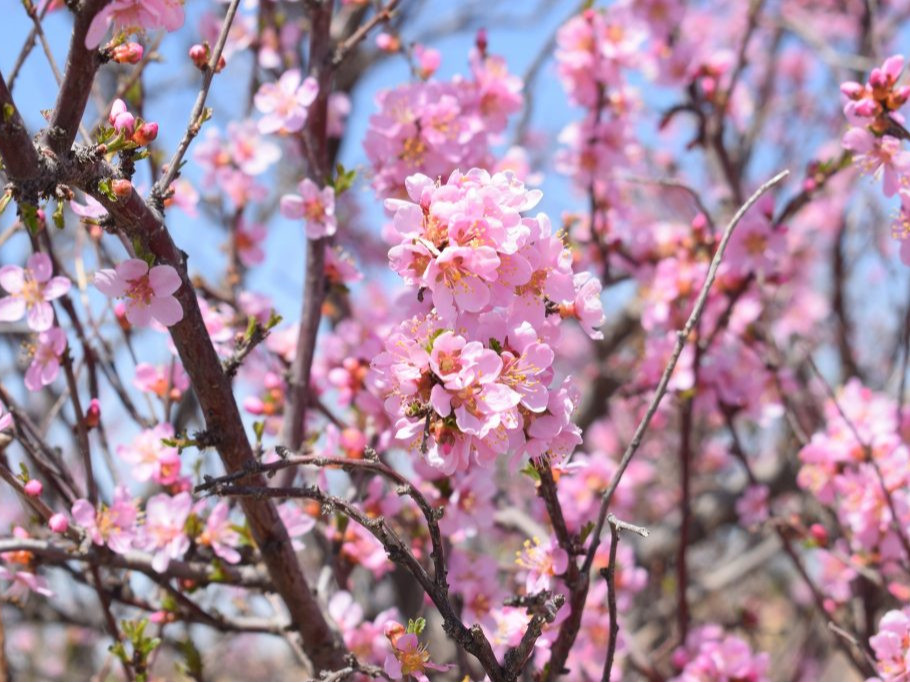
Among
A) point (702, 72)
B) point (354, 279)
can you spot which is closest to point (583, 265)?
point (702, 72)

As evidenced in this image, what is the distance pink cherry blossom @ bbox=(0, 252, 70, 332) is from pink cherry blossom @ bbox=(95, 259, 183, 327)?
0.52 metres

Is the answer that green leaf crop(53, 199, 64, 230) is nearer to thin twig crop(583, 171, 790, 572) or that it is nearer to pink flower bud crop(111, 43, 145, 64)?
pink flower bud crop(111, 43, 145, 64)

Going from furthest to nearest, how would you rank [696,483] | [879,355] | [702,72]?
[879,355]
[696,483]
[702,72]

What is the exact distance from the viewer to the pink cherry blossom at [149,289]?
1571mm

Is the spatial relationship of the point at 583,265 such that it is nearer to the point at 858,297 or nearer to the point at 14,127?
the point at 14,127

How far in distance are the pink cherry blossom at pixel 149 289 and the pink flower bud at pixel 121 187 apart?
6.0 inches

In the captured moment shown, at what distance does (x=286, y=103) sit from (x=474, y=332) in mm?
1232

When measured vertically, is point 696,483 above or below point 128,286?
above

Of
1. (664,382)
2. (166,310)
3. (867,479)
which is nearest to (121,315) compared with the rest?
(166,310)

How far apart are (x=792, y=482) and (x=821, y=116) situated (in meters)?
3.56

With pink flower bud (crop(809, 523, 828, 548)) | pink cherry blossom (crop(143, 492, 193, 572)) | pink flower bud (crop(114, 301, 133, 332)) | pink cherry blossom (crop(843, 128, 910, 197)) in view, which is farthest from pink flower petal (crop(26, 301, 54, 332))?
pink flower bud (crop(809, 523, 828, 548))

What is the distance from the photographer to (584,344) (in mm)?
7125

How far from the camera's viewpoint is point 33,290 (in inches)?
80.5

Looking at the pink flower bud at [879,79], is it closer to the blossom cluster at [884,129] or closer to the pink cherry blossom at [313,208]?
the blossom cluster at [884,129]
